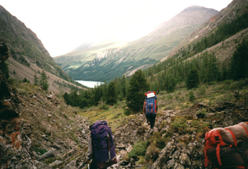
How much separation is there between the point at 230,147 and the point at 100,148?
12.5ft

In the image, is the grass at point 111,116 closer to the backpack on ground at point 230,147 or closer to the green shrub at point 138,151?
the green shrub at point 138,151

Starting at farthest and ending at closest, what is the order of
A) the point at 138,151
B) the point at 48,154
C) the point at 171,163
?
the point at 48,154 < the point at 138,151 < the point at 171,163

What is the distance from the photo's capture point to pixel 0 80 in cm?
656

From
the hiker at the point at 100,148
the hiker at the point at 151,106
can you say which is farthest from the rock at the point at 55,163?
the hiker at the point at 151,106

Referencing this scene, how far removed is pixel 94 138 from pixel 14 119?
4938 millimetres

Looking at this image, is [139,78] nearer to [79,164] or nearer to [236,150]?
[79,164]

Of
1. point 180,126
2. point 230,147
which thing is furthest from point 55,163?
point 230,147

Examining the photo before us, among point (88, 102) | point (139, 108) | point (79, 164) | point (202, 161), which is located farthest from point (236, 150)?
point (88, 102)

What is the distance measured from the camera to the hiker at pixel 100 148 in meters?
4.48

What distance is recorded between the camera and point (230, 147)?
9.11ft

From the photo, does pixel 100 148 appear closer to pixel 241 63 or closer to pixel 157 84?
pixel 241 63

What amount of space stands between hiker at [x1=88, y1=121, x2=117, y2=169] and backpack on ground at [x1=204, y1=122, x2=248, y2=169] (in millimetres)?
3239

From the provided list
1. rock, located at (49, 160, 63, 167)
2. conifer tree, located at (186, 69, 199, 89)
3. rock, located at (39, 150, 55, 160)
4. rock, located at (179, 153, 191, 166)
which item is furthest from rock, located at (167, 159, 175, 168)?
conifer tree, located at (186, 69, 199, 89)

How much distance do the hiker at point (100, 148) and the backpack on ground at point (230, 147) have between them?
10.6 feet
